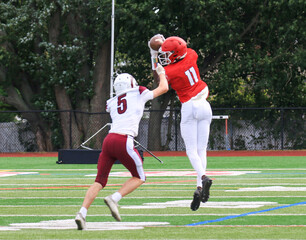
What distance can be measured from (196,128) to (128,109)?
5.46 feet

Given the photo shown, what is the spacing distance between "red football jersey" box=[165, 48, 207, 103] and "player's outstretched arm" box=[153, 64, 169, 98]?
530 millimetres

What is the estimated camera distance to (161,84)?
8336 millimetres

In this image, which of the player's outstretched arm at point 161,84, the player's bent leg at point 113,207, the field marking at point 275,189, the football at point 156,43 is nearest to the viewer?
the player's bent leg at point 113,207

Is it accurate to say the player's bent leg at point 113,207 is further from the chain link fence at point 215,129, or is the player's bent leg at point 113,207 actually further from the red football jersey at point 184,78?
the chain link fence at point 215,129

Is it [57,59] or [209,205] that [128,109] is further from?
[57,59]

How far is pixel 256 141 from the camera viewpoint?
30.7 meters

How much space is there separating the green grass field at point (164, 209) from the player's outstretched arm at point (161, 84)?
1382 mm

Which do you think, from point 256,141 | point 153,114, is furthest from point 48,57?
point 256,141

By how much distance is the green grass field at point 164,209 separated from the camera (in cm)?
707

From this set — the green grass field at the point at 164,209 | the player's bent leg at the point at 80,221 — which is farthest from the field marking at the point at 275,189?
the player's bent leg at the point at 80,221

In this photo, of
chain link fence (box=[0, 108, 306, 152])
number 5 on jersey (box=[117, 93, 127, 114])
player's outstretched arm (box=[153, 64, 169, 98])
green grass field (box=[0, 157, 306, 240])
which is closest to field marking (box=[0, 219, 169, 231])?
green grass field (box=[0, 157, 306, 240])

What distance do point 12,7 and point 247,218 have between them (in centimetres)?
2394

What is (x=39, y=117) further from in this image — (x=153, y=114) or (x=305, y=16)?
(x=305, y=16)

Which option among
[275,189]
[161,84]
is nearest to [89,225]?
[161,84]
